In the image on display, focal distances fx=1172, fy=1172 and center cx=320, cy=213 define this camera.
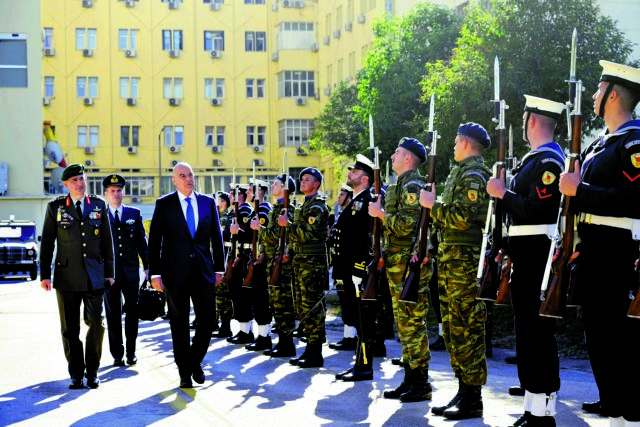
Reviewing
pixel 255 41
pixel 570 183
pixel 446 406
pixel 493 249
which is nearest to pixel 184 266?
pixel 446 406

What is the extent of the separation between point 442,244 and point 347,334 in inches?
223

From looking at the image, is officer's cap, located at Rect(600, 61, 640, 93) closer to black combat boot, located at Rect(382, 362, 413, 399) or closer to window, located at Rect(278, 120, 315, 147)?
black combat boot, located at Rect(382, 362, 413, 399)

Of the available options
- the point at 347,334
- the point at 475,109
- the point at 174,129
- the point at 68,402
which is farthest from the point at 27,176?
the point at 68,402

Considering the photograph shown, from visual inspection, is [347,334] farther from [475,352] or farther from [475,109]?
[475,109]

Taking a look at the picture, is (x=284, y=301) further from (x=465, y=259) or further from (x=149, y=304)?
(x=465, y=259)

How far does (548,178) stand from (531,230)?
1.26 feet

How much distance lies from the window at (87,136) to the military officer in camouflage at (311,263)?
62144 mm

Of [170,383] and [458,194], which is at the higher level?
[458,194]

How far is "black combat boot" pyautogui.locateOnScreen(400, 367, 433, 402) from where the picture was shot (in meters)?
10.1

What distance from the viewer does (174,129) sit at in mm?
75188

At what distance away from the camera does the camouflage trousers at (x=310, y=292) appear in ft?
42.1

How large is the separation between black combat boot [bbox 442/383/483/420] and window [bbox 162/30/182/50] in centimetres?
6717

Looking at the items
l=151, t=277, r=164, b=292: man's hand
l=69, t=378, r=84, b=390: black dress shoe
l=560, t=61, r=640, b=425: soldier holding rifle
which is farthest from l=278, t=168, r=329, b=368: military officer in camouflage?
l=560, t=61, r=640, b=425: soldier holding rifle

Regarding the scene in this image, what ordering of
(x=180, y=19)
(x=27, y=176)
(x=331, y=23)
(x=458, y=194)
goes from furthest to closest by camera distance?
(x=180, y=19), (x=331, y=23), (x=27, y=176), (x=458, y=194)
